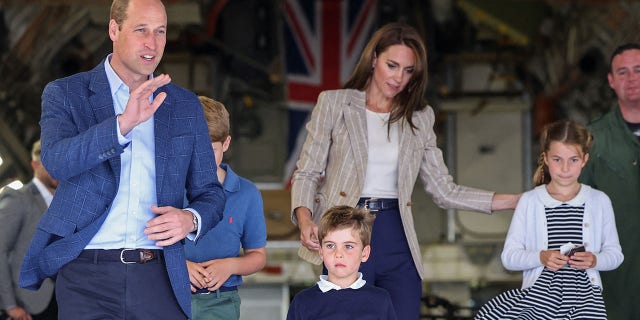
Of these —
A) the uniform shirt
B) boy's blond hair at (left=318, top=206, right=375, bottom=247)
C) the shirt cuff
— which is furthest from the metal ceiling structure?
the shirt cuff

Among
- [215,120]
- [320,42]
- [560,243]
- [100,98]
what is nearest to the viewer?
[100,98]

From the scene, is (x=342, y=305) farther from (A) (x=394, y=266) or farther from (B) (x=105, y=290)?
(B) (x=105, y=290)

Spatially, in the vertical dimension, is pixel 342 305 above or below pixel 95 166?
below

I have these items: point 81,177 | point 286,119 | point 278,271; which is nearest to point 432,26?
point 286,119

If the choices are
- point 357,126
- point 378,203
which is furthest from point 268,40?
point 378,203

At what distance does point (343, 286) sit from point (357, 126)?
1008 millimetres

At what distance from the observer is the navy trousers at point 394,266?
480 cm

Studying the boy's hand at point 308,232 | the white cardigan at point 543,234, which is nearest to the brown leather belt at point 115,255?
the boy's hand at point 308,232

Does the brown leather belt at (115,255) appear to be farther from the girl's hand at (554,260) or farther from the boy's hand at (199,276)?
the girl's hand at (554,260)

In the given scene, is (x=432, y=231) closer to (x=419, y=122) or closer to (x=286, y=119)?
(x=286, y=119)

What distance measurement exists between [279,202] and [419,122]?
8.02 metres

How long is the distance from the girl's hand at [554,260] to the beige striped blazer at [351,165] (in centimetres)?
53

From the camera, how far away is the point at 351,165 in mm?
4984

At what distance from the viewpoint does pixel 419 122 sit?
5.17 m
